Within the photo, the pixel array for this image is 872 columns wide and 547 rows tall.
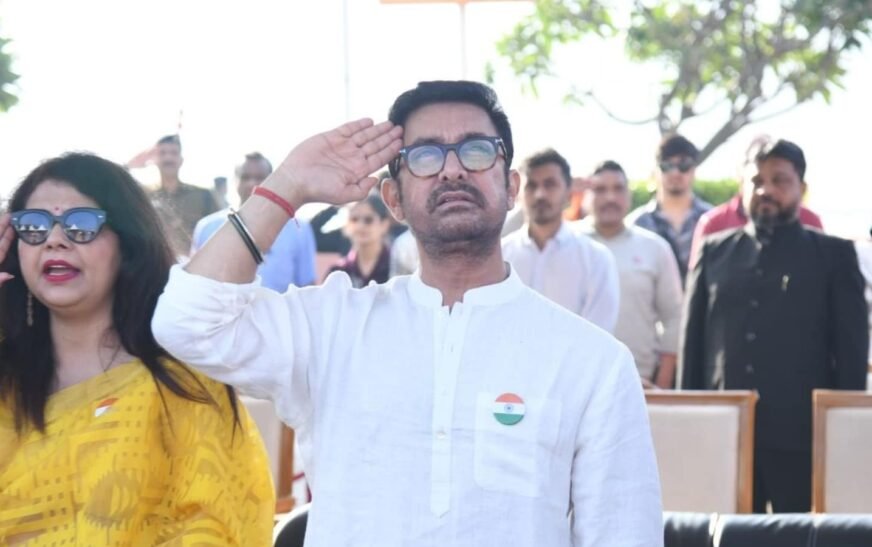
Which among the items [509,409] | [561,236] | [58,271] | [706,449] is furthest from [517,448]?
[561,236]

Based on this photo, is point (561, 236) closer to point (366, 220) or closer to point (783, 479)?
point (783, 479)

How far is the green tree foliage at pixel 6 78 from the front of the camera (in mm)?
5930

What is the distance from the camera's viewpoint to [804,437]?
5.32 metres

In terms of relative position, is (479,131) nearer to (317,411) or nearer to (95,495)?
(317,411)

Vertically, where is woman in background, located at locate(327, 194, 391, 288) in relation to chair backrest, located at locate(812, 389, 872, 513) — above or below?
above

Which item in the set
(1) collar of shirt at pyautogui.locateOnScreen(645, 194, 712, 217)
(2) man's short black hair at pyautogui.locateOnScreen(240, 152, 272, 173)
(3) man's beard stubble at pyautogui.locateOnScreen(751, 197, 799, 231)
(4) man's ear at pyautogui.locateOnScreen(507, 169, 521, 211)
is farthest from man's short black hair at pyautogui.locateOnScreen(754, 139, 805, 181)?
(2) man's short black hair at pyautogui.locateOnScreen(240, 152, 272, 173)

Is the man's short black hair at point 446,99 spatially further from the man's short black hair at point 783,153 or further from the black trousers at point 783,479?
the black trousers at point 783,479

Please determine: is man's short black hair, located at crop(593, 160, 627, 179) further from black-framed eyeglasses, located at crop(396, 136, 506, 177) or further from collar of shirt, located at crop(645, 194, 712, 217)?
black-framed eyeglasses, located at crop(396, 136, 506, 177)

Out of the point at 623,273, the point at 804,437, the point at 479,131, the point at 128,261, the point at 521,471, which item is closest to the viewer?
the point at 521,471

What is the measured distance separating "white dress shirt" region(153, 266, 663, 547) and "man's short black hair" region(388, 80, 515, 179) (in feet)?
1.08

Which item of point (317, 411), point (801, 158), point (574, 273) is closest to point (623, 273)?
point (574, 273)

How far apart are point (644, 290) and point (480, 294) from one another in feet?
12.5

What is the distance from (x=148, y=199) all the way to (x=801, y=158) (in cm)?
271

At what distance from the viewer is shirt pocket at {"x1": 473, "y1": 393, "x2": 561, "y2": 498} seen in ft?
8.65
